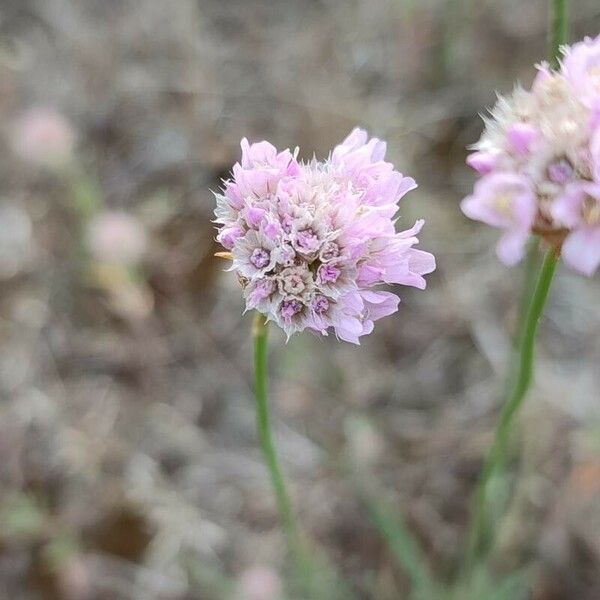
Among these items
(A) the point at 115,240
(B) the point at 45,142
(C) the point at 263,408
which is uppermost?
(B) the point at 45,142

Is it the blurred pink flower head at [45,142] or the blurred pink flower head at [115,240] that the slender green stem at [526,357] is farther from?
the blurred pink flower head at [45,142]

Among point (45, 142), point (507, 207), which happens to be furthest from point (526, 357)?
point (45, 142)

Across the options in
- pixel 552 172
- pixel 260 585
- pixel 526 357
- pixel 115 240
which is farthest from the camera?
pixel 115 240

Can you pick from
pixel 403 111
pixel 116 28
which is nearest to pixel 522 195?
pixel 403 111

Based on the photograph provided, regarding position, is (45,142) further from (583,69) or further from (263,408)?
(583,69)

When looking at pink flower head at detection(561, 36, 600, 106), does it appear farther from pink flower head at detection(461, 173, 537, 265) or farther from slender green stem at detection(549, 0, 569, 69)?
slender green stem at detection(549, 0, 569, 69)

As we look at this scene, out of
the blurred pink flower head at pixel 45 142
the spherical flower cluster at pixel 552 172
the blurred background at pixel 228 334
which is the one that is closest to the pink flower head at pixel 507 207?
the spherical flower cluster at pixel 552 172
